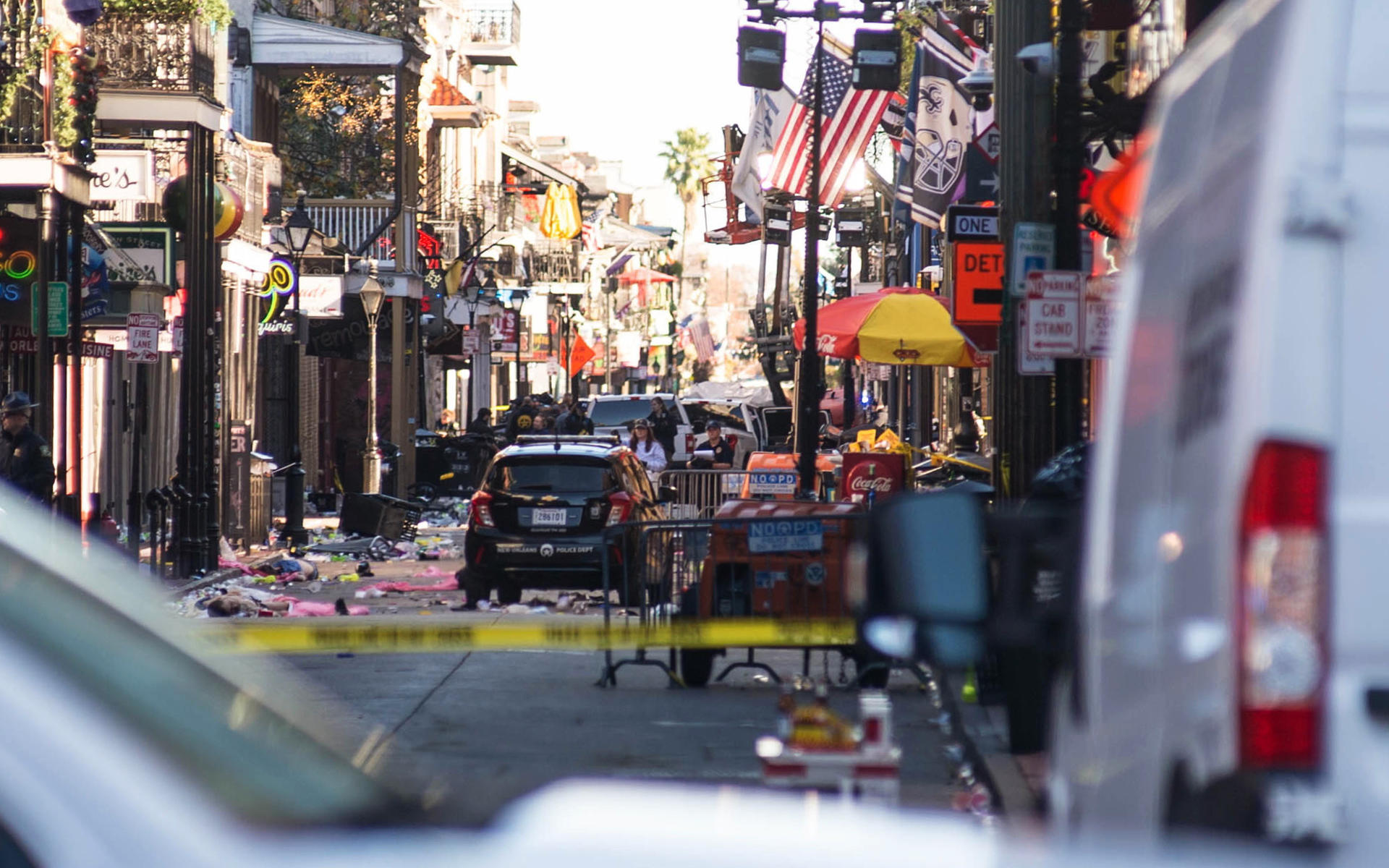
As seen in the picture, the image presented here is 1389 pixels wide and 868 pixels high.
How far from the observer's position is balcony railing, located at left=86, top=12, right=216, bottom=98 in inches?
851

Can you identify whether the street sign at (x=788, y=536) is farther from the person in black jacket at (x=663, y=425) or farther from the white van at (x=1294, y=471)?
the person in black jacket at (x=663, y=425)

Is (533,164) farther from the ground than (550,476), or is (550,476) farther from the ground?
(533,164)

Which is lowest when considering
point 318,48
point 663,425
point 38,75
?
point 663,425

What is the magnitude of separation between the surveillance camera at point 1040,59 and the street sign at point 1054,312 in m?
1.46

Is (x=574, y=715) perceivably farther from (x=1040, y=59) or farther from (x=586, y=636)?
(x=1040, y=59)

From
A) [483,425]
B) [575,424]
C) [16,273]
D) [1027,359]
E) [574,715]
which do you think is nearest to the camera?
[574,715]

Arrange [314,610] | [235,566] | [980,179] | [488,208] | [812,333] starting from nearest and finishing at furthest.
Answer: [314,610], [235,566], [812,333], [980,179], [488,208]

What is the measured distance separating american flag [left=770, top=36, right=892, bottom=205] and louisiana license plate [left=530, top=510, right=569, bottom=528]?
9124 millimetres

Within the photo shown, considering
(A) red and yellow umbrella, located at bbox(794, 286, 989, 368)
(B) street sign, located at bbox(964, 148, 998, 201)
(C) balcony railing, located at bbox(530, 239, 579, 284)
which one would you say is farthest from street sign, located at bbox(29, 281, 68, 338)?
(C) balcony railing, located at bbox(530, 239, 579, 284)

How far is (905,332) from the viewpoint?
23453 mm

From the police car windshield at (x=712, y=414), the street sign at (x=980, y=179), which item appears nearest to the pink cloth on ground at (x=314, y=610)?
the street sign at (x=980, y=179)

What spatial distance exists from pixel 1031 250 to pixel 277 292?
19657 mm

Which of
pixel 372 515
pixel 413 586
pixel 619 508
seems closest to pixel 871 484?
pixel 619 508

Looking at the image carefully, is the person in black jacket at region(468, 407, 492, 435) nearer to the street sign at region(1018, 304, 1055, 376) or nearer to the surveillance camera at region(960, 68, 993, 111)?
the surveillance camera at region(960, 68, 993, 111)
